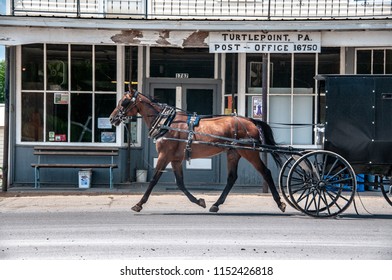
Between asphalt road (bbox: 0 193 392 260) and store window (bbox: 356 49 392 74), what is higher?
store window (bbox: 356 49 392 74)

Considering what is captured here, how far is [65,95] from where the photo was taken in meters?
17.5

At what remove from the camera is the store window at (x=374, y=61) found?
57.4ft

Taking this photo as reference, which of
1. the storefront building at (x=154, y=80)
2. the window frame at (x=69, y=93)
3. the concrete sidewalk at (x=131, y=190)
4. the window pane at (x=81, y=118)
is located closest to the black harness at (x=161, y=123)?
the concrete sidewalk at (x=131, y=190)

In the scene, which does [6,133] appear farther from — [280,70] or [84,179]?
[280,70]

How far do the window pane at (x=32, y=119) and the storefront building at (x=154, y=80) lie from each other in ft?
0.08

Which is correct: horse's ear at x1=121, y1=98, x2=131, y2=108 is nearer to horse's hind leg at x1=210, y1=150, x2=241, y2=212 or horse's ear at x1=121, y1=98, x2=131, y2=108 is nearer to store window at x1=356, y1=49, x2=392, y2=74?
horse's hind leg at x1=210, y1=150, x2=241, y2=212

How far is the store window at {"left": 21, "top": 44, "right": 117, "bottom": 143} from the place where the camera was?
17516 mm

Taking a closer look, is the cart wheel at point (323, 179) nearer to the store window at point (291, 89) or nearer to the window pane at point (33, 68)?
the store window at point (291, 89)

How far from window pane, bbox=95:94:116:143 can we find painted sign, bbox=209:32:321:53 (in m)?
3.03

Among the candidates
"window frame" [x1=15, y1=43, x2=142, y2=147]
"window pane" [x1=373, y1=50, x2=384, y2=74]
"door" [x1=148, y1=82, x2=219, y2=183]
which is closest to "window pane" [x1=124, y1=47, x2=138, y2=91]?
"window frame" [x1=15, y1=43, x2=142, y2=147]

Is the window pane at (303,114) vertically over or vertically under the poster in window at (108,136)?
over

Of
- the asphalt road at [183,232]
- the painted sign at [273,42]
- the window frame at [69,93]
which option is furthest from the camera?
the window frame at [69,93]

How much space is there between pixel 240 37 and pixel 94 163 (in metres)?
4.46

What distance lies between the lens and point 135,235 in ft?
34.8
